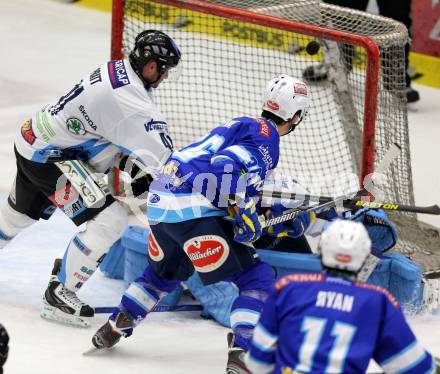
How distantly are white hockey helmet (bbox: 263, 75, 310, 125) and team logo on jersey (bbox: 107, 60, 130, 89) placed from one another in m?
0.67

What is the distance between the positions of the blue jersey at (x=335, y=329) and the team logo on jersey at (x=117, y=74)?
1.88 m

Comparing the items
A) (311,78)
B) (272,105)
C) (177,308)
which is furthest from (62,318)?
(311,78)

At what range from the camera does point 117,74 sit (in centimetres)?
493

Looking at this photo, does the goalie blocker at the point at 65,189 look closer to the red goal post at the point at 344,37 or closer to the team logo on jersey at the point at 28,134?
the team logo on jersey at the point at 28,134

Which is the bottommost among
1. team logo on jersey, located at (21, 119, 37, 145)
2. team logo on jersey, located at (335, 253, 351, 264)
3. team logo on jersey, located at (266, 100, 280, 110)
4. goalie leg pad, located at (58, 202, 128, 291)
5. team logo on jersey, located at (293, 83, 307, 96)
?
goalie leg pad, located at (58, 202, 128, 291)

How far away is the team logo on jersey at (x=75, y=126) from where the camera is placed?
16.1 feet

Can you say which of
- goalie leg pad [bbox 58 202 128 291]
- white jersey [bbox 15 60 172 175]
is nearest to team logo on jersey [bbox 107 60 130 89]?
white jersey [bbox 15 60 172 175]

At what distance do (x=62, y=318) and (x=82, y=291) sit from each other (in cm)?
43

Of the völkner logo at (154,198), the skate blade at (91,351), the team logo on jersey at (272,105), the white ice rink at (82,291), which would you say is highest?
the team logo on jersey at (272,105)

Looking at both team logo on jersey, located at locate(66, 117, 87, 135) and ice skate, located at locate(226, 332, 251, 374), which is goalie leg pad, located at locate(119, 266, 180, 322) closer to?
ice skate, located at locate(226, 332, 251, 374)

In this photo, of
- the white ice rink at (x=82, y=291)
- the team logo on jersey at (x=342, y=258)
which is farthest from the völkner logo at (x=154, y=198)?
the team logo on jersey at (x=342, y=258)

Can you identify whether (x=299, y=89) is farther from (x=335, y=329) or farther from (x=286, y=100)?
(x=335, y=329)

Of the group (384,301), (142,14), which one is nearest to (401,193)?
(142,14)

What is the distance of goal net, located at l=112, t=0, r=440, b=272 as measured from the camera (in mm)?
5535
